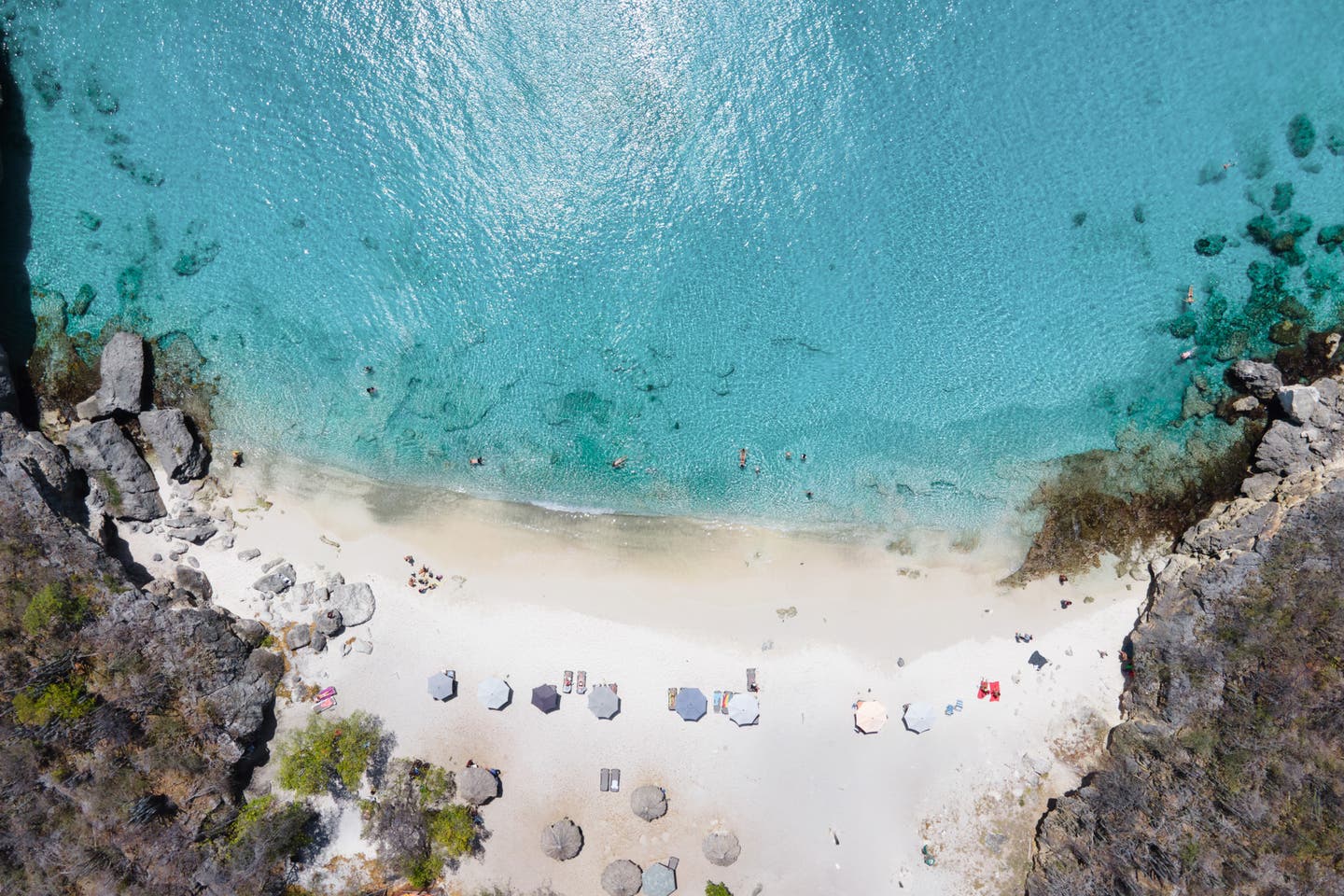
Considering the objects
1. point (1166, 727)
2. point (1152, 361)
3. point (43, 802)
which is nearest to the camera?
point (43, 802)

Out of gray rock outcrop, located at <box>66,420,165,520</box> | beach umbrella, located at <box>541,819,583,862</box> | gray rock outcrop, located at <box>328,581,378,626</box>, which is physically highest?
Result: gray rock outcrop, located at <box>66,420,165,520</box>

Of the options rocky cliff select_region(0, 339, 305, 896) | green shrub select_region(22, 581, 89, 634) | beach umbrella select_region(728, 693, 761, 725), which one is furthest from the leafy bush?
beach umbrella select_region(728, 693, 761, 725)

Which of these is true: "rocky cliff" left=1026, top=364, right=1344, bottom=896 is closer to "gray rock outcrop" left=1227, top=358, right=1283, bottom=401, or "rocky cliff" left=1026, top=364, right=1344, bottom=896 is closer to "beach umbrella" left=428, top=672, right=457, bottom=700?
"gray rock outcrop" left=1227, top=358, right=1283, bottom=401

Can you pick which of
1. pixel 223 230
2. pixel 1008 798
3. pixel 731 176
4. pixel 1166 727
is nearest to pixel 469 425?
pixel 223 230

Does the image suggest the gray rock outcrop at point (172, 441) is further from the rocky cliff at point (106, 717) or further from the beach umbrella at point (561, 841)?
the beach umbrella at point (561, 841)

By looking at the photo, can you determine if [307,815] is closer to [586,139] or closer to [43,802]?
[43,802]

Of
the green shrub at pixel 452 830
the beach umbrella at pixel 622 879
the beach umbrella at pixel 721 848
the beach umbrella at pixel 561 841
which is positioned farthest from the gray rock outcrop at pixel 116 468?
the beach umbrella at pixel 721 848
